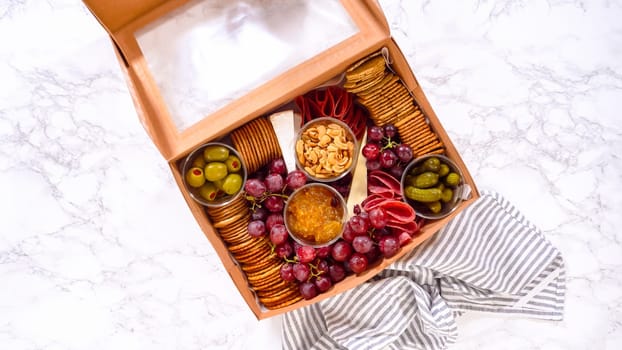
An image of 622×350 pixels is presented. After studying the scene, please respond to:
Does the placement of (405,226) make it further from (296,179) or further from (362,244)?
(296,179)

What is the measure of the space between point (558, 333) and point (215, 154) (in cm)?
91

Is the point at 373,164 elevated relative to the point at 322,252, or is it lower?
elevated

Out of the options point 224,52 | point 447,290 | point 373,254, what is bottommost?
point 447,290

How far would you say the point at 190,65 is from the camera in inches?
38.5

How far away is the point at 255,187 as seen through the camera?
100cm

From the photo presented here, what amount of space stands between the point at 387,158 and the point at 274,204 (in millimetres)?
242

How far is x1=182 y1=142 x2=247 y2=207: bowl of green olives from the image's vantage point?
38.2 inches

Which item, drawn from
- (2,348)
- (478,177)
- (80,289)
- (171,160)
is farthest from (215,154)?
(2,348)

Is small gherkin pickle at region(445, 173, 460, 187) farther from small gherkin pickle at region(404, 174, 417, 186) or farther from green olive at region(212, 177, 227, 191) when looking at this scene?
green olive at region(212, 177, 227, 191)

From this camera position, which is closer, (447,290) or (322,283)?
(322,283)

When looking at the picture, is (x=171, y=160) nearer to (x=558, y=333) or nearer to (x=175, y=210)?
(x=175, y=210)

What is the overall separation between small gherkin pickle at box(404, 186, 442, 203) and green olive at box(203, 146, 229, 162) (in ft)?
1.19

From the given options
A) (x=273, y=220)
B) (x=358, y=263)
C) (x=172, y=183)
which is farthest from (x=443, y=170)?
(x=172, y=183)

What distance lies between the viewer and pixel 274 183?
3.31 feet
